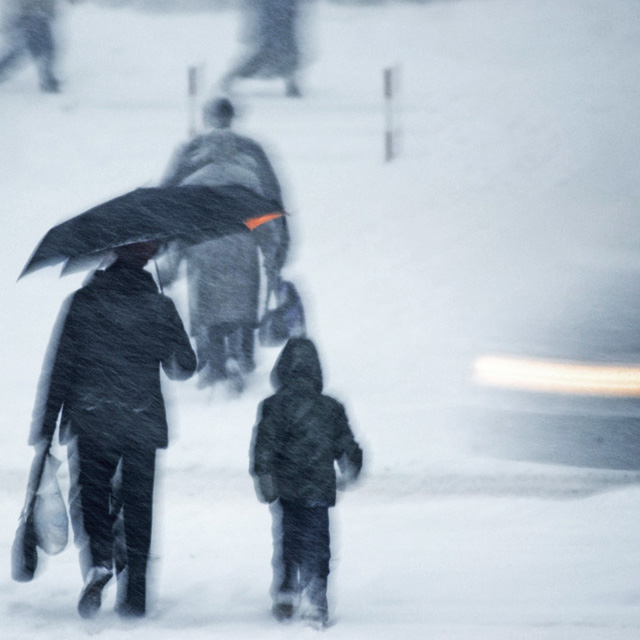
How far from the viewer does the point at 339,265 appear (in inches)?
482

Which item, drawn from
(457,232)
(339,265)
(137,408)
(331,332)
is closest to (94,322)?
(137,408)

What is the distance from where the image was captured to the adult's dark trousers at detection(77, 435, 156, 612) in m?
4.34

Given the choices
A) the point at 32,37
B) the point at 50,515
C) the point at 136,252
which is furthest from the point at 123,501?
the point at 32,37

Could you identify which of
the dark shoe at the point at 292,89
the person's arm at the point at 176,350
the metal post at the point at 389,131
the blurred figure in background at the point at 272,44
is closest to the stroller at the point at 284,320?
the person's arm at the point at 176,350

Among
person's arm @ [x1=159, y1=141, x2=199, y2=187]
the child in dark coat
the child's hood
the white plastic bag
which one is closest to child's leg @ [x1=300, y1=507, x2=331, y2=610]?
the child in dark coat

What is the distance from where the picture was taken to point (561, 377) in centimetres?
681

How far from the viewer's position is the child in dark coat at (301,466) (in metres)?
4.32

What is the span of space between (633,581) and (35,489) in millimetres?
2329

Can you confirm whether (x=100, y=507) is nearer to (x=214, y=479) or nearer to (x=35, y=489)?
(x=35, y=489)

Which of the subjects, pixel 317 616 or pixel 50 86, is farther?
pixel 50 86

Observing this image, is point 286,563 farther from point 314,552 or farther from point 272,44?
point 272,44

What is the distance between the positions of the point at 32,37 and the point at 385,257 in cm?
716

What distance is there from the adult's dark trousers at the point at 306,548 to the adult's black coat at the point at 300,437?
0.26 feet

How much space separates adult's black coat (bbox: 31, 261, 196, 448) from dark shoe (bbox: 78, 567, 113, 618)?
471 mm
